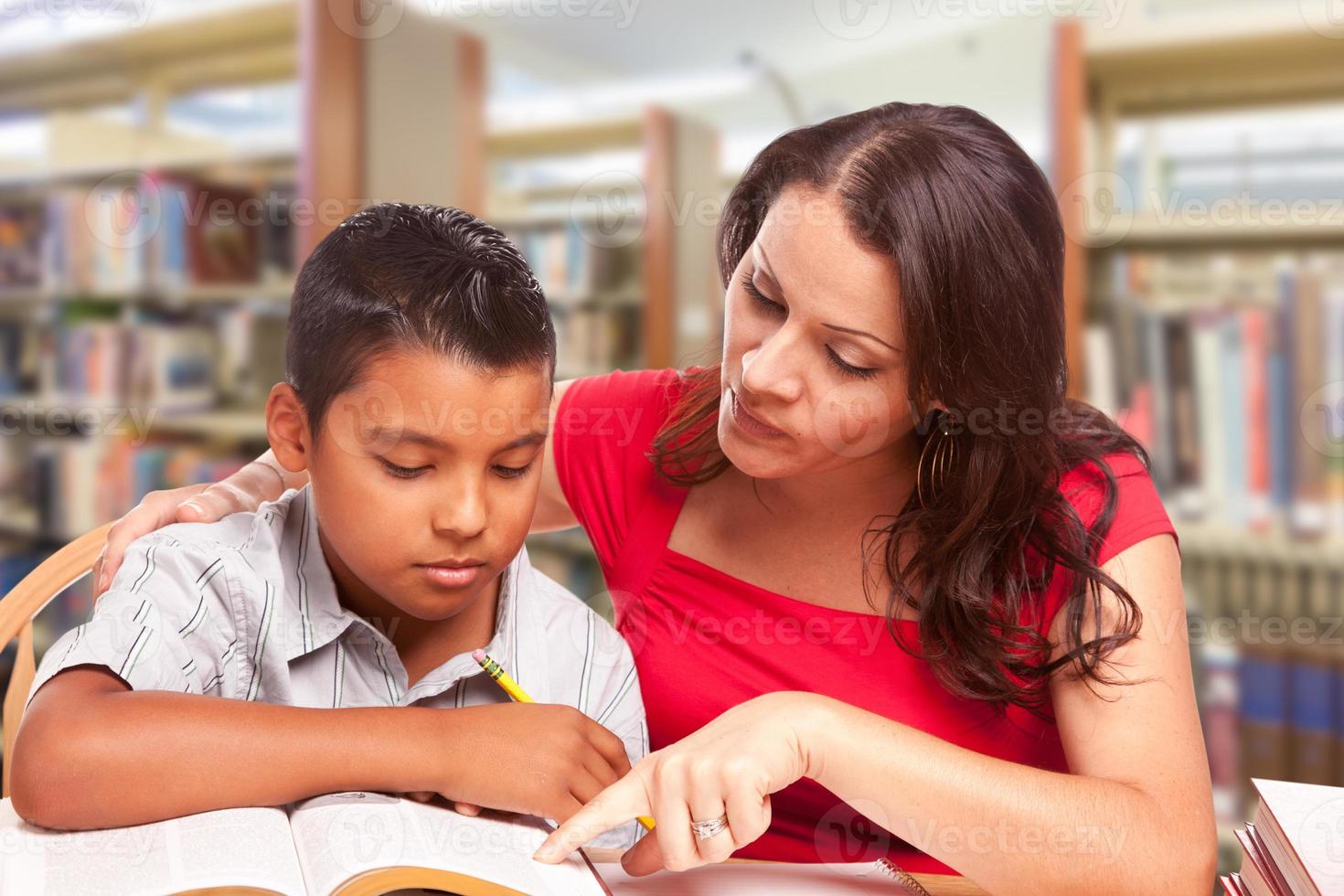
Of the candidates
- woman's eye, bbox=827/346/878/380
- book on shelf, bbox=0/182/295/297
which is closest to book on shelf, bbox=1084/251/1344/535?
woman's eye, bbox=827/346/878/380

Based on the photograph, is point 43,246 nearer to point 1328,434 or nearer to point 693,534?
point 693,534

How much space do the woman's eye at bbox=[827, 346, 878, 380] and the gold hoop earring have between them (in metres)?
0.14

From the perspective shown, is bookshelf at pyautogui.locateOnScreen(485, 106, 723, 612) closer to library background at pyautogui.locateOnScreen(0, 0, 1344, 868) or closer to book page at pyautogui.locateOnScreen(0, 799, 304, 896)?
library background at pyautogui.locateOnScreen(0, 0, 1344, 868)

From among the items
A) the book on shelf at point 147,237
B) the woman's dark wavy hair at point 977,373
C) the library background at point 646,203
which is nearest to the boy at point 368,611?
the woman's dark wavy hair at point 977,373

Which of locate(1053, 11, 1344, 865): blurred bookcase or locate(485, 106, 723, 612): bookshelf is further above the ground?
locate(485, 106, 723, 612): bookshelf

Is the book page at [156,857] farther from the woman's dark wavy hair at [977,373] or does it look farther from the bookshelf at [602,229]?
the bookshelf at [602,229]

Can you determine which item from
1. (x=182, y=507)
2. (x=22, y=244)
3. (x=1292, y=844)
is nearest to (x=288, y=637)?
(x=182, y=507)

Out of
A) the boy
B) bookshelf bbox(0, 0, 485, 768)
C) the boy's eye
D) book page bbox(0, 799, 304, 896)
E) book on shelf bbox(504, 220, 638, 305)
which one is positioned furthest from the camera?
book on shelf bbox(504, 220, 638, 305)

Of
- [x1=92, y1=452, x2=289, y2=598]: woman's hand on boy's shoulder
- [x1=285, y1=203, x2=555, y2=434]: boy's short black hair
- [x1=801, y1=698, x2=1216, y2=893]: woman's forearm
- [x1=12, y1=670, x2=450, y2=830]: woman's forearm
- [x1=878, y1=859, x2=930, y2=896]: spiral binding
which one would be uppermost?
[x1=285, y1=203, x2=555, y2=434]: boy's short black hair

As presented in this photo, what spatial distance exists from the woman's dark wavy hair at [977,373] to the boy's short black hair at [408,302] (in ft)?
0.83

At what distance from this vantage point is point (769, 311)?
2.91 feet

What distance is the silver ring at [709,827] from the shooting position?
2.13ft

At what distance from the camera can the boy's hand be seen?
672 mm

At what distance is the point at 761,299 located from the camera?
896 mm
